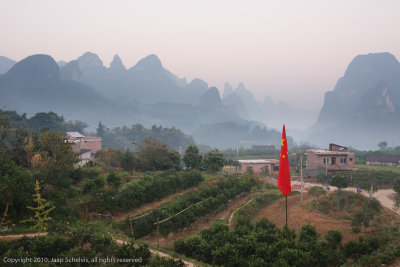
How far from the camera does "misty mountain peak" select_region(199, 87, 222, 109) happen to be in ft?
547

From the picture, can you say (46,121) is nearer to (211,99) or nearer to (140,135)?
(140,135)

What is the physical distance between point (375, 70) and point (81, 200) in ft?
572

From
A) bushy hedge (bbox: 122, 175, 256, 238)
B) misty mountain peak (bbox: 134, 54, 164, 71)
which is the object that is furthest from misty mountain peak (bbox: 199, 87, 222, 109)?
bushy hedge (bbox: 122, 175, 256, 238)

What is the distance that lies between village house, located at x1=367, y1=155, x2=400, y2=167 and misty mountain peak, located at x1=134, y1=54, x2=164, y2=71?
162 meters

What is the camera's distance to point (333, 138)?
5738 inches

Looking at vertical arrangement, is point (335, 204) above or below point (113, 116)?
below

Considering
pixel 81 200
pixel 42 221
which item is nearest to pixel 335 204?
pixel 81 200

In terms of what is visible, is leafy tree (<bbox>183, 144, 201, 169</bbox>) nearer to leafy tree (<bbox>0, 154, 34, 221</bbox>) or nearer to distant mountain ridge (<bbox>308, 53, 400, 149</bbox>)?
leafy tree (<bbox>0, 154, 34, 221</bbox>)

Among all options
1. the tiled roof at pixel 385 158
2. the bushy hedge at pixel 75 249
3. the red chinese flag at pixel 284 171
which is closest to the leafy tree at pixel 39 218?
the bushy hedge at pixel 75 249

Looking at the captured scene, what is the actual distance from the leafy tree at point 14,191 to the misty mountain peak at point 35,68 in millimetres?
119413

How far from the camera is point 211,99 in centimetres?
16812

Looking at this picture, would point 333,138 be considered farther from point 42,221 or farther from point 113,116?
point 42,221

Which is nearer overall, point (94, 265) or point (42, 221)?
point (94, 265)

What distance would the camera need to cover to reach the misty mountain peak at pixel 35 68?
113m
